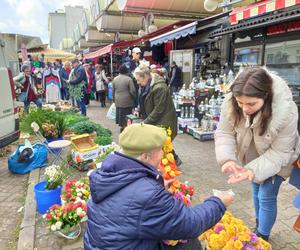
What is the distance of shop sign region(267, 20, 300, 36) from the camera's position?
17.8 feet

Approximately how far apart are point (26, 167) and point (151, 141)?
Result: 397 cm

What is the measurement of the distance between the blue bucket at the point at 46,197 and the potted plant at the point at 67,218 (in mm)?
470

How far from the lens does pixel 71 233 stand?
2.78 m

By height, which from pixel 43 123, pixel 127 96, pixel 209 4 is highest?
pixel 209 4

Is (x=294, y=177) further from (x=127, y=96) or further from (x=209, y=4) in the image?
(x=209, y=4)

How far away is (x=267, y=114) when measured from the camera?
1954mm

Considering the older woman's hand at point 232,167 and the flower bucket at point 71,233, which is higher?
the older woman's hand at point 232,167

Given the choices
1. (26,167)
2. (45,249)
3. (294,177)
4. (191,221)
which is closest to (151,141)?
(191,221)

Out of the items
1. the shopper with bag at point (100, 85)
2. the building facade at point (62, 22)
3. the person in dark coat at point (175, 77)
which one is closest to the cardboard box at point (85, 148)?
the person in dark coat at point (175, 77)

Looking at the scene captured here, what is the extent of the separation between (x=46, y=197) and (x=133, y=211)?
226 centimetres

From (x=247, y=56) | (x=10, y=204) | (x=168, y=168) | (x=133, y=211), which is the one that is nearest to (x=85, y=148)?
(x=10, y=204)

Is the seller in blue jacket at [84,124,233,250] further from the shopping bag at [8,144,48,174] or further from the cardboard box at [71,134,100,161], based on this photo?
the shopping bag at [8,144,48,174]

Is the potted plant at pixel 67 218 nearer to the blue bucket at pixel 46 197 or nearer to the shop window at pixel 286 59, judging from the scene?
the blue bucket at pixel 46 197

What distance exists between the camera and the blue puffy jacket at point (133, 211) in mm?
1320
